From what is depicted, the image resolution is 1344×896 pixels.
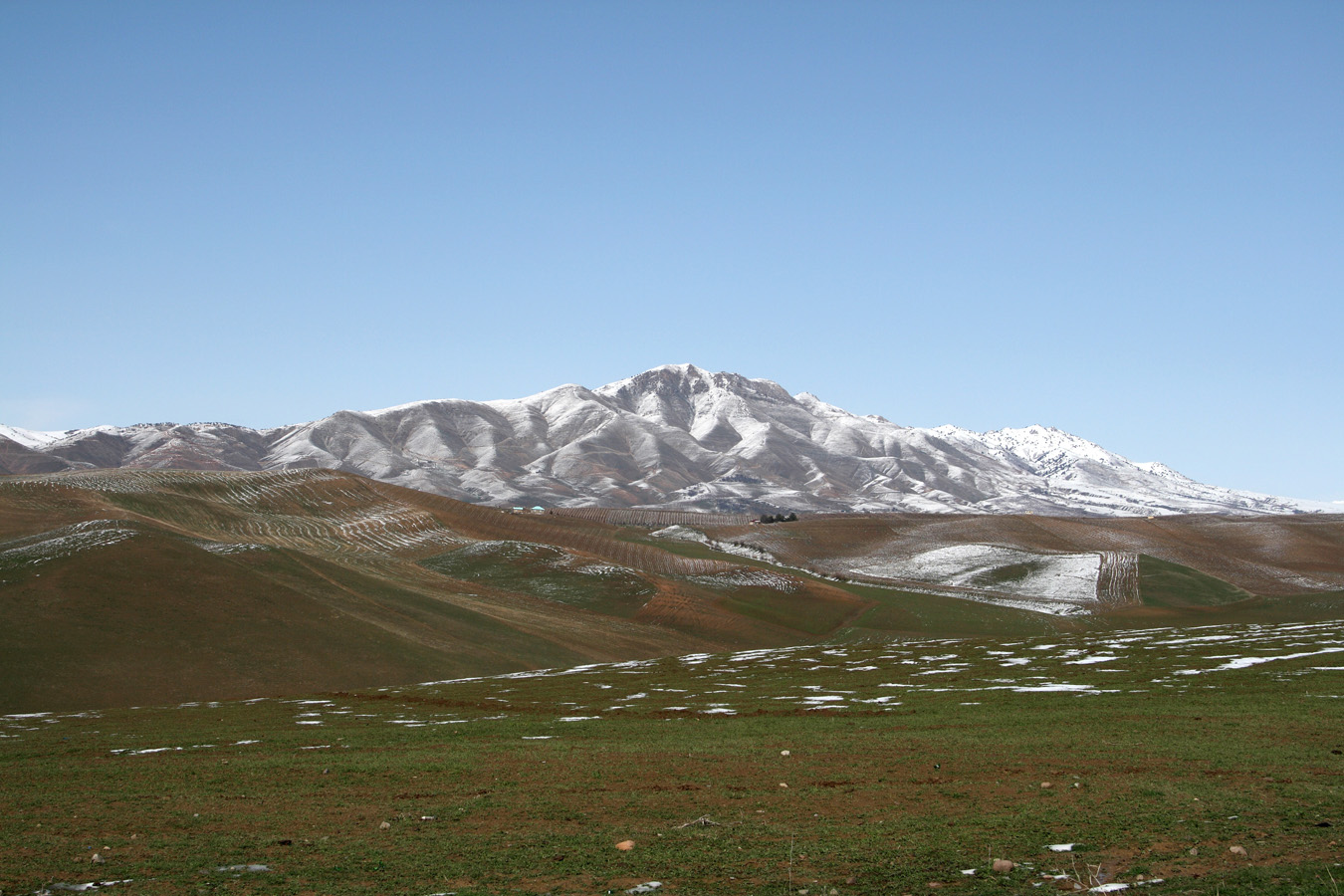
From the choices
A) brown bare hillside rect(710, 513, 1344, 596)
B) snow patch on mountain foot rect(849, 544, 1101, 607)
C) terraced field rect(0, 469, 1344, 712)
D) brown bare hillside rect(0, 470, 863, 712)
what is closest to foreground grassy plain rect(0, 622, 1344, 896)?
brown bare hillside rect(0, 470, 863, 712)

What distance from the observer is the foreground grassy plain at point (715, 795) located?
16.1 metres

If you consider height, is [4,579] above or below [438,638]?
above

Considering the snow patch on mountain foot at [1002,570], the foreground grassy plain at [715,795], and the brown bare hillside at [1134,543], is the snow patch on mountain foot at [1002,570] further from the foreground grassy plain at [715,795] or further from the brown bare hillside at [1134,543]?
the foreground grassy plain at [715,795]

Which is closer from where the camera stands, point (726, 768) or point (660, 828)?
point (660, 828)

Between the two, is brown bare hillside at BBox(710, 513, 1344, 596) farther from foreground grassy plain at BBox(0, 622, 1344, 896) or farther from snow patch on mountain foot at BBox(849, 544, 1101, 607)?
foreground grassy plain at BBox(0, 622, 1344, 896)

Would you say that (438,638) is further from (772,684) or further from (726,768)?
(726,768)

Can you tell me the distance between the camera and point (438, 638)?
83.1 meters

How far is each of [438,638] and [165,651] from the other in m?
22.7

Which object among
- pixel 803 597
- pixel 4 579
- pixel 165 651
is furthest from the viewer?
pixel 803 597

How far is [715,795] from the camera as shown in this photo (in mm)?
23344

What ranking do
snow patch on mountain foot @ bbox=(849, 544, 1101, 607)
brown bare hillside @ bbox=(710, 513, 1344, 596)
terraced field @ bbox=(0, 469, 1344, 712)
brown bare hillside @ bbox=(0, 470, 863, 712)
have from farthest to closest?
brown bare hillside @ bbox=(710, 513, 1344, 596)
snow patch on mountain foot @ bbox=(849, 544, 1101, 607)
terraced field @ bbox=(0, 469, 1344, 712)
brown bare hillside @ bbox=(0, 470, 863, 712)

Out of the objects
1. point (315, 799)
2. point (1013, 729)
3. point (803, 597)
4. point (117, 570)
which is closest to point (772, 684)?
point (1013, 729)

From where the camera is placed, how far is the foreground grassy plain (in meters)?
16.1

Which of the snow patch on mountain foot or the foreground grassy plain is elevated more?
the foreground grassy plain
